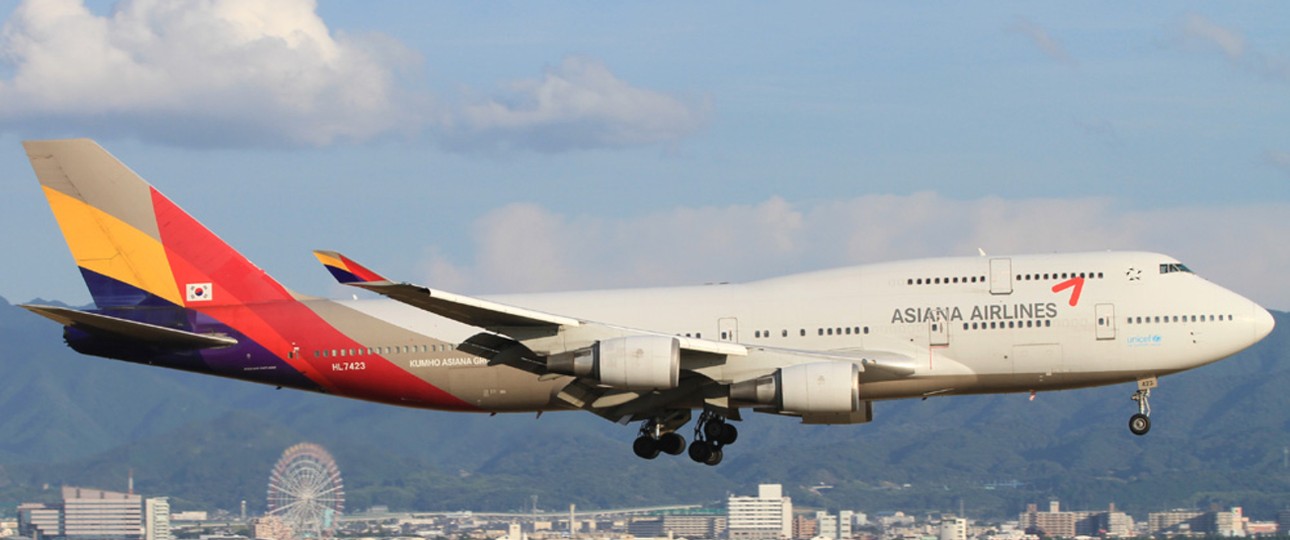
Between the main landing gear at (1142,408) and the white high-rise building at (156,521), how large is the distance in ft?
390

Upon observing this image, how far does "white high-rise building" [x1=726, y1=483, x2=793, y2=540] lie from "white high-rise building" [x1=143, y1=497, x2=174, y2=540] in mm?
48537

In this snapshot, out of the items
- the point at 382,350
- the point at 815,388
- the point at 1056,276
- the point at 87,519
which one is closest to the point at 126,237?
the point at 382,350

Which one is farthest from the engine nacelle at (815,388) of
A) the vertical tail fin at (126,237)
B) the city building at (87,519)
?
the city building at (87,519)

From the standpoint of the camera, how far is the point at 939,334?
144 ft

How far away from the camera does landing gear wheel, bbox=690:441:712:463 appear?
4722 cm

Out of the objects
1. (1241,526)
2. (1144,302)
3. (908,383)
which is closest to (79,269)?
(908,383)

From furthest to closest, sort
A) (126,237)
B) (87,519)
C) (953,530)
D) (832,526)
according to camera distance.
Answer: (832,526) → (87,519) → (953,530) → (126,237)

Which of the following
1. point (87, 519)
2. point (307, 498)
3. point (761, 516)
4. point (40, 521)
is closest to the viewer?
point (307, 498)

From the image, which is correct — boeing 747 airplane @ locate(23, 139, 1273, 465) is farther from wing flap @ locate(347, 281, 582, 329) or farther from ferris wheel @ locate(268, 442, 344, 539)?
ferris wheel @ locate(268, 442, 344, 539)

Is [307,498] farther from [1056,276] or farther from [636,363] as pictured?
[1056,276]

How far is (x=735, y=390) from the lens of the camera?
43719 mm

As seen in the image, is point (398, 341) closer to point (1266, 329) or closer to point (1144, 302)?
point (1144, 302)

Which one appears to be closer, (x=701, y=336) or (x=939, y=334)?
(x=939, y=334)

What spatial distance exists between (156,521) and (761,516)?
52.4 metres
